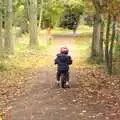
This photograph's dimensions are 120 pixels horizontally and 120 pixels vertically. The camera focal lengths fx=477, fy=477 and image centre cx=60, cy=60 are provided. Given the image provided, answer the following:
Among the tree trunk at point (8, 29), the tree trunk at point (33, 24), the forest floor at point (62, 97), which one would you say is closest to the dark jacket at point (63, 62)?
the forest floor at point (62, 97)

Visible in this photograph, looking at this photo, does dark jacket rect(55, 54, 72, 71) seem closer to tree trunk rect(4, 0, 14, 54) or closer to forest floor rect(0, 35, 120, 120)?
forest floor rect(0, 35, 120, 120)

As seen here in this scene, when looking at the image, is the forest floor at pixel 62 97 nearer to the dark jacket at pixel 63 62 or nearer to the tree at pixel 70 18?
the dark jacket at pixel 63 62

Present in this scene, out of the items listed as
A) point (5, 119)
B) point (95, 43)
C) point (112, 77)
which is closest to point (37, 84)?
point (112, 77)

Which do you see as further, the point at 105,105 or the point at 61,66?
the point at 61,66

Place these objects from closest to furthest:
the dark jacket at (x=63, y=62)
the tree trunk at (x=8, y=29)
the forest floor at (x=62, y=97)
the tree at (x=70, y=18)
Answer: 1. the forest floor at (x=62, y=97)
2. the dark jacket at (x=63, y=62)
3. the tree trunk at (x=8, y=29)
4. the tree at (x=70, y=18)

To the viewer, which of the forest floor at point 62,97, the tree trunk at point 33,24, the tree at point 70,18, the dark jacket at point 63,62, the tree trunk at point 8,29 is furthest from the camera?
the tree at point 70,18

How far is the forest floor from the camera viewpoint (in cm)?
1113

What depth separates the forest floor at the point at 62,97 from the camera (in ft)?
36.5

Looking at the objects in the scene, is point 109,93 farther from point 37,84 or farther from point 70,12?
point 70,12

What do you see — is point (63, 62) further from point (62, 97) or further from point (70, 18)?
point (70, 18)

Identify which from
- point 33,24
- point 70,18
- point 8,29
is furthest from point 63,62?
point 70,18

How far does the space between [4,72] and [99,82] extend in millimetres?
5048

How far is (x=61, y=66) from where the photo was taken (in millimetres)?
15867

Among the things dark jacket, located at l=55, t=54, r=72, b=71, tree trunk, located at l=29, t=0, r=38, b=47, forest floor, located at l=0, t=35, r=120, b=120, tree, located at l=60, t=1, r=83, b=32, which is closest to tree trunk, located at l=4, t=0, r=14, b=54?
tree trunk, located at l=29, t=0, r=38, b=47
